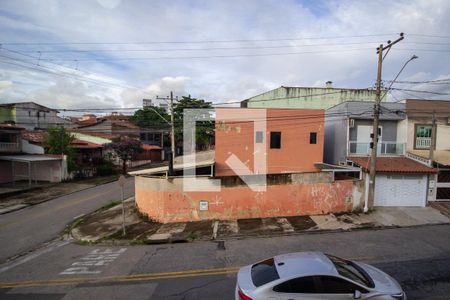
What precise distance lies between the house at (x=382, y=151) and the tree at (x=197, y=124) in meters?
21.5

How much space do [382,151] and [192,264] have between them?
15403mm

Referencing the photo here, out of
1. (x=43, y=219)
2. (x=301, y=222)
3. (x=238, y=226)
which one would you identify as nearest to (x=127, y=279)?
(x=238, y=226)

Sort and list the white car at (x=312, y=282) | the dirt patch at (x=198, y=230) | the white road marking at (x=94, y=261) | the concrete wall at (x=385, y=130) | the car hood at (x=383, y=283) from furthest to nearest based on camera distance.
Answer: the concrete wall at (x=385, y=130) → the dirt patch at (x=198, y=230) → the white road marking at (x=94, y=261) → the car hood at (x=383, y=283) → the white car at (x=312, y=282)

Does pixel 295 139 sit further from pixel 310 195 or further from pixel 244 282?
pixel 244 282

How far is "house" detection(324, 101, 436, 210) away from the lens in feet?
50.3

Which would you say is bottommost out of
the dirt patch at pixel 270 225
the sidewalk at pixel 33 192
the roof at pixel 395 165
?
the sidewalk at pixel 33 192

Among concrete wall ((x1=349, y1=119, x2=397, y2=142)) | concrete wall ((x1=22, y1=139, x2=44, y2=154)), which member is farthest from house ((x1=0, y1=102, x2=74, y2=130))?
concrete wall ((x1=349, y1=119, x2=397, y2=142))

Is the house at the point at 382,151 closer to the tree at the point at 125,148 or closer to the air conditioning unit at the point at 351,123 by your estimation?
the air conditioning unit at the point at 351,123

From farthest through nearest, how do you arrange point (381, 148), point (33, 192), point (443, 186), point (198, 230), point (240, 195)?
point (33, 192)
point (381, 148)
point (443, 186)
point (240, 195)
point (198, 230)

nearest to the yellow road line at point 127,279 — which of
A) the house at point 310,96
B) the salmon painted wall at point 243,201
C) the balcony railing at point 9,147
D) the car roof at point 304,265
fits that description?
the car roof at point 304,265

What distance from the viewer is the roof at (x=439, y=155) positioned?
16281 mm

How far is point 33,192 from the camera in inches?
885

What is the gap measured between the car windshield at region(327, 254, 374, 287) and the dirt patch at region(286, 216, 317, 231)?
6.24m

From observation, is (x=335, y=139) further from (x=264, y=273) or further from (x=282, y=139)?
(x=264, y=273)
